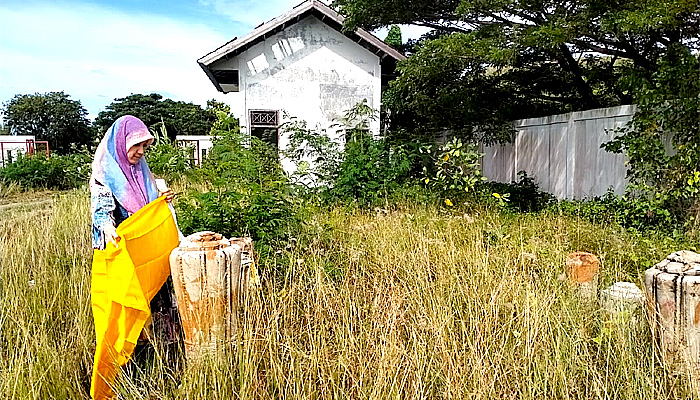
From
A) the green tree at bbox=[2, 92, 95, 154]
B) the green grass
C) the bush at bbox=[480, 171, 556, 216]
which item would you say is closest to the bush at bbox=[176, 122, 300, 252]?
the green grass

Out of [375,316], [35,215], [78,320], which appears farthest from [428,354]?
[35,215]

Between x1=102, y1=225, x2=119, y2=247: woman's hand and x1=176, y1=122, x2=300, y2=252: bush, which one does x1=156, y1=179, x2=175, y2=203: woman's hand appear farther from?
x1=176, y1=122, x2=300, y2=252: bush

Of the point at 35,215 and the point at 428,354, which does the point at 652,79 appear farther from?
the point at 35,215

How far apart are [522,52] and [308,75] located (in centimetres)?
432

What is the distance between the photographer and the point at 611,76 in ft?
29.3

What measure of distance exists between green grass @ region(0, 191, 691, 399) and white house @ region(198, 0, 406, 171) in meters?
6.63

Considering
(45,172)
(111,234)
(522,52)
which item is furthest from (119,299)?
(45,172)

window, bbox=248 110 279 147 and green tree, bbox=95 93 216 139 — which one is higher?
green tree, bbox=95 93 216 139

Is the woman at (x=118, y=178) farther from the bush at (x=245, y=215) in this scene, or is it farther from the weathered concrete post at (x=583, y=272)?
the weathered concrete post at (x=583, y=272)

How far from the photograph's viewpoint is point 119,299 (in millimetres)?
2752

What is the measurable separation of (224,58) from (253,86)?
0.76 m

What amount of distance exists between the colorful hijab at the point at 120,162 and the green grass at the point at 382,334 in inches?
34.1

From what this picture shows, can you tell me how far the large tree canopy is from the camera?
20.9ft

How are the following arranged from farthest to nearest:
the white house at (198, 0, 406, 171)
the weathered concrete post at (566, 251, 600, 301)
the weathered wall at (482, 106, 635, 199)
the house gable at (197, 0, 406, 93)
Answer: the white house at (198, 0, 406, 171) → the house gable at (197, 0, 406, 93) → the weathered wall at (482, 106, 635, 199) → the weathered concrete post at (566, 251, 600, 301)
